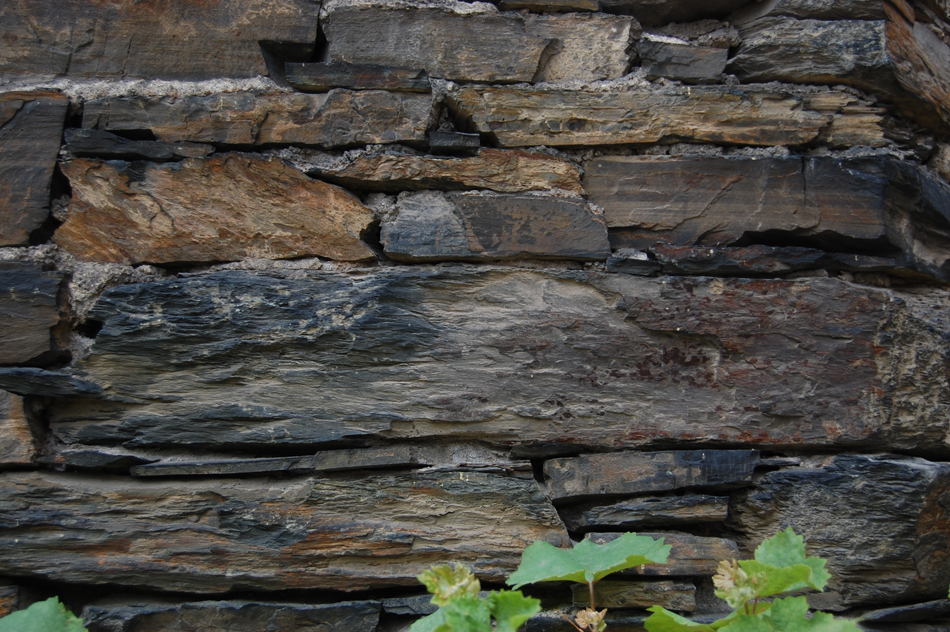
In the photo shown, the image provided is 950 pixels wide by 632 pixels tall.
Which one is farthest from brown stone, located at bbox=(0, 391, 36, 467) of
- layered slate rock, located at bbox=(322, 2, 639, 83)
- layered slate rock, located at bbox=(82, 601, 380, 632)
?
layered slate rock, located at bbox=(322, 2, 639, 83)

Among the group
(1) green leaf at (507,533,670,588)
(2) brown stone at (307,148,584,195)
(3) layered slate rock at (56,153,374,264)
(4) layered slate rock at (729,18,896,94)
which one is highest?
(4) layered slate rock at (729,18,896,94)

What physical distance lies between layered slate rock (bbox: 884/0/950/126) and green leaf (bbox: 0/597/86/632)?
232 centimetres

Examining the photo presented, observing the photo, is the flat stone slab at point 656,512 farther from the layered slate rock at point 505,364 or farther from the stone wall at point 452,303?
the layered slate rock at point 505,364

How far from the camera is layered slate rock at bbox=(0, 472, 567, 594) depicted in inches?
56.4

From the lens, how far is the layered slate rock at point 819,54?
1.61 meters

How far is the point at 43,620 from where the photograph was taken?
1.09 metres

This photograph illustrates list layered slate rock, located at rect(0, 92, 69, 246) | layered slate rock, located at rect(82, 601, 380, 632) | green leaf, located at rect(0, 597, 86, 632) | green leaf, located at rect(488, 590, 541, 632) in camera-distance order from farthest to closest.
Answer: layered slate rock, located at rect(0, 92, 69, 246)
layered slate rock, located at rect(82, 601, 380, 632)
green leaf, located at rect(0, 597, 86, 632)
green leaf, located at rect(488, 590, 541, 632)

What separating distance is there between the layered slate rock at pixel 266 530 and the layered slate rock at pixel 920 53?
154 centimetres

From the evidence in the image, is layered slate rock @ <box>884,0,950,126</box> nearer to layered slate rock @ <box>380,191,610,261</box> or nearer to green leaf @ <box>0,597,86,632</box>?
layered slate rock @ <box>380,191,610,261</box>

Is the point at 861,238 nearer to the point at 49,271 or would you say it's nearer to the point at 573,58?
the point at 573,58

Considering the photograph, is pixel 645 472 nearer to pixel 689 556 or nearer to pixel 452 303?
pixel 689 556

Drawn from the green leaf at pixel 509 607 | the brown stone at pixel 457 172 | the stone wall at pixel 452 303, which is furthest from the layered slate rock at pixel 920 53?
the green leaf at pixel 509 607

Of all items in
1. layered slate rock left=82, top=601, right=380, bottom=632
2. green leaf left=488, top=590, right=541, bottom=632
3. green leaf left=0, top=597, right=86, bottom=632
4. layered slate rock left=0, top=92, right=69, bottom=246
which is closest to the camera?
green leaf left=488, top=590, right=541, bottom=632

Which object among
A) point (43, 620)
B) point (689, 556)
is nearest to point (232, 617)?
point (43, 620)
